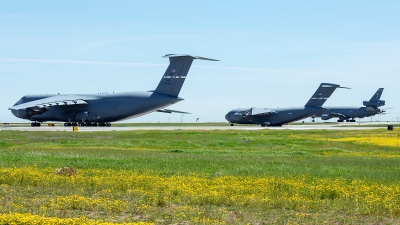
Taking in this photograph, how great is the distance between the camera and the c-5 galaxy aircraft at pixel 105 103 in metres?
85.0

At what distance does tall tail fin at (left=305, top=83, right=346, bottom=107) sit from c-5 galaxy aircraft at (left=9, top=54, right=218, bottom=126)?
29426 mm

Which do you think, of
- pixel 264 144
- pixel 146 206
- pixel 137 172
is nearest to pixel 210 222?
pixel 146 206

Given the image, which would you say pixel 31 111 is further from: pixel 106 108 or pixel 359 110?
pixel 359 110

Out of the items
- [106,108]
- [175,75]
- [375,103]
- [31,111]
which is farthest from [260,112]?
[375,103]

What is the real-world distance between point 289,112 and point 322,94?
7.26m

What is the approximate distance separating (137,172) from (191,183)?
428cm

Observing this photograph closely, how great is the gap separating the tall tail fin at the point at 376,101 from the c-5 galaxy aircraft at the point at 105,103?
3432 inches

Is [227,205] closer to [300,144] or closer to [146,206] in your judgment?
[146,206]

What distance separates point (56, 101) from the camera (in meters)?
90.8

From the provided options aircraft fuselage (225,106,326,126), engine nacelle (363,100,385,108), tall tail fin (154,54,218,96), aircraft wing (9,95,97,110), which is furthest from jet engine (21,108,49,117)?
engine nacelle (363,100,385,108)

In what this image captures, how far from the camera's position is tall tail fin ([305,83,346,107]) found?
10819cm

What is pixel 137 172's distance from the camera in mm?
23109

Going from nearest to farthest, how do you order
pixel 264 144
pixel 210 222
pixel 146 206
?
pixel 210 222 → pixel 146 206 → pixel 264 144

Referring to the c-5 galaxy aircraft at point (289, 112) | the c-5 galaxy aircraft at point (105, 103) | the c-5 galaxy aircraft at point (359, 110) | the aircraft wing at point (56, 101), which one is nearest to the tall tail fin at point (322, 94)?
the c-5 galaxy aircraft at point (289, 112)
